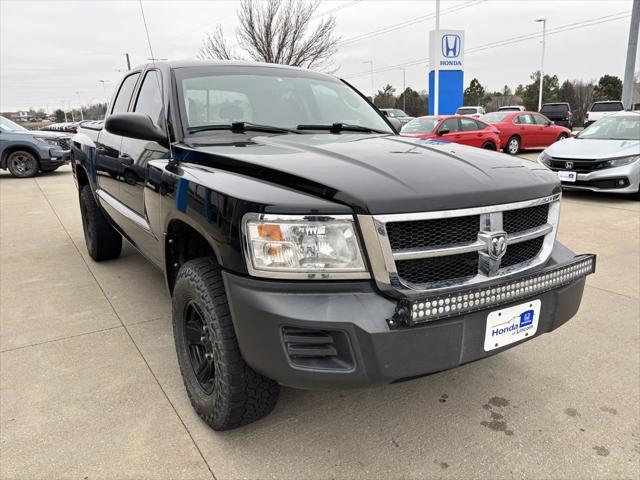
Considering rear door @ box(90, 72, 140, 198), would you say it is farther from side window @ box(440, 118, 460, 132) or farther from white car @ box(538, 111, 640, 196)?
side window @ box(440, 118, 460, 132)

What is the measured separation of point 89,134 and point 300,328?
3.75 meters

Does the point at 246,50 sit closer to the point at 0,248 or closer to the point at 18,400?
the point at 0,248

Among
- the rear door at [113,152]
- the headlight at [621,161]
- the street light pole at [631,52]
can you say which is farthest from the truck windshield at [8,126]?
the street light pole at [631,52]

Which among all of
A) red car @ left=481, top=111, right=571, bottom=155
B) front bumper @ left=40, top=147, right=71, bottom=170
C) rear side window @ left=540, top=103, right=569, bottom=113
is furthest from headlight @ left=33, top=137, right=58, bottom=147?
rear side window @ left=540, top=103, right=569, bottom=113

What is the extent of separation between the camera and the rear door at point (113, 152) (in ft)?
11.8

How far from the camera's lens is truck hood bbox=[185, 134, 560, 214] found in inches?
69.9

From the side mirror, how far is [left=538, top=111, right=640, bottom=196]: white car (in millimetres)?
6343

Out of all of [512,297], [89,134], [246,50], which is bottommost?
[512,297]

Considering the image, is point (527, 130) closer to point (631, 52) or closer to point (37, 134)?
point (631, 52)

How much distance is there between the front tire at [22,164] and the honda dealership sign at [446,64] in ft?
47.5

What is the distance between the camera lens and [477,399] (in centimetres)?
253

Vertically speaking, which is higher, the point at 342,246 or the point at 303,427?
the point at 342,246

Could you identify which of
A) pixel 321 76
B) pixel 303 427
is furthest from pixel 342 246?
pixel 321 76

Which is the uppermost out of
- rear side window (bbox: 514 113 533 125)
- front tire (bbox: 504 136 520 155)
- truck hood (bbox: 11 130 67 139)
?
truck hood (bbox: 11 130 67 139)
